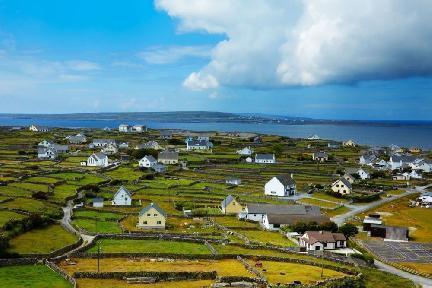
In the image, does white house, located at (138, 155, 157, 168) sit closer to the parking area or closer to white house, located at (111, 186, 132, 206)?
white house, located at (111, 186, 132, 206)

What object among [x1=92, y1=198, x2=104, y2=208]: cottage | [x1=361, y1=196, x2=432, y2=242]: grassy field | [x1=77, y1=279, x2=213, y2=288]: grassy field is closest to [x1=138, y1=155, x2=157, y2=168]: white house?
[x1=92, y1=198, x2=104, y2=208]: cottage

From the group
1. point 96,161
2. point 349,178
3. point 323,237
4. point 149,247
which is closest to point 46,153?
point 96,161

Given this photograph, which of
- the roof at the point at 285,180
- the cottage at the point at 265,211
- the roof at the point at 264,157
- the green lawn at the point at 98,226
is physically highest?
the roof at the point at 264,157

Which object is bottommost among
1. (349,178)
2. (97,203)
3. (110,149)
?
(97,203)

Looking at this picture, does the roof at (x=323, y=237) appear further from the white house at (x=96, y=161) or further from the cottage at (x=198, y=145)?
the cottage at (x=198, y=145)

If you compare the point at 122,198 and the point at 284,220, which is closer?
the point at 284,220

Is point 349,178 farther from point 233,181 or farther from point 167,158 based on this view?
point 167,158

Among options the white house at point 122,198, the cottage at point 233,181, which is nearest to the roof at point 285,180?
the cottage at point 233,181
